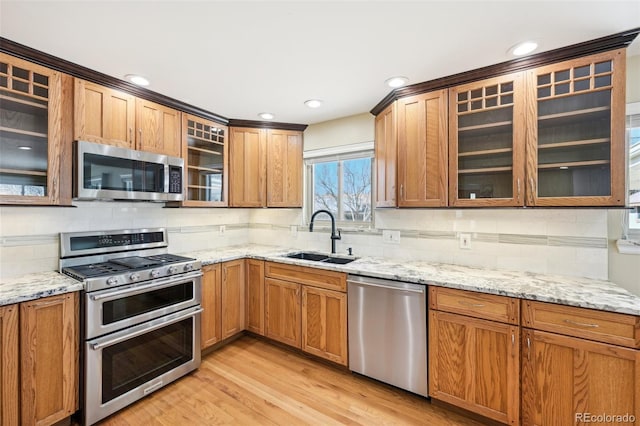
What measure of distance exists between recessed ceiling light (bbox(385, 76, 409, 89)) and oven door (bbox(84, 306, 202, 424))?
99.9 inches

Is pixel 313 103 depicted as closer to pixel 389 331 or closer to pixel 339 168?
pixel 339 168

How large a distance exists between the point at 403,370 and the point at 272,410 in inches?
39.5

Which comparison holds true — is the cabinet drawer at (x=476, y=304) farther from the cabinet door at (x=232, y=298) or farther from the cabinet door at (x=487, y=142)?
the cabinet door at (x=232, y=298)

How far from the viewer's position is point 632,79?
192 cm

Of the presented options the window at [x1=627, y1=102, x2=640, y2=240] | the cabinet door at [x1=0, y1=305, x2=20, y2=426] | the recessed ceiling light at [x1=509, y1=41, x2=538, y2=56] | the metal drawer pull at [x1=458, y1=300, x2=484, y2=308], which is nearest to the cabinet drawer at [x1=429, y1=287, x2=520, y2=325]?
the metal drawer pull at [x1=458, y1=300, x2=484, y2=308]

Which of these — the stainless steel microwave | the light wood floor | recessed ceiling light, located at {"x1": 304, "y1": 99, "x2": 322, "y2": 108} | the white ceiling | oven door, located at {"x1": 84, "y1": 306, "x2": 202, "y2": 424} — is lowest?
the light wood floor

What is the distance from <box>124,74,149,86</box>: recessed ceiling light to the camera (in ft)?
7.23

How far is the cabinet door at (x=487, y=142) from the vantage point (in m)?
2.00

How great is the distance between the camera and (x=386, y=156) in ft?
8.66

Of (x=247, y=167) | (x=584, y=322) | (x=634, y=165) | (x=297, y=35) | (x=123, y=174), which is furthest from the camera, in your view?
(x=247, y=167)

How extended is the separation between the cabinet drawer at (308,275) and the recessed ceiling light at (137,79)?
1.93 meters

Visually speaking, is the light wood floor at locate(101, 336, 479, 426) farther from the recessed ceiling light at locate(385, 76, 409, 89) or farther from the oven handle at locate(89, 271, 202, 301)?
the recessed ceiling light at locate(385, 76, 409, 89)

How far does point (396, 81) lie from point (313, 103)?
825mm

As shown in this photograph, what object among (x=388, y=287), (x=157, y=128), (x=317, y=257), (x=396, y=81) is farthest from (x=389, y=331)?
(x=157, y=128)
